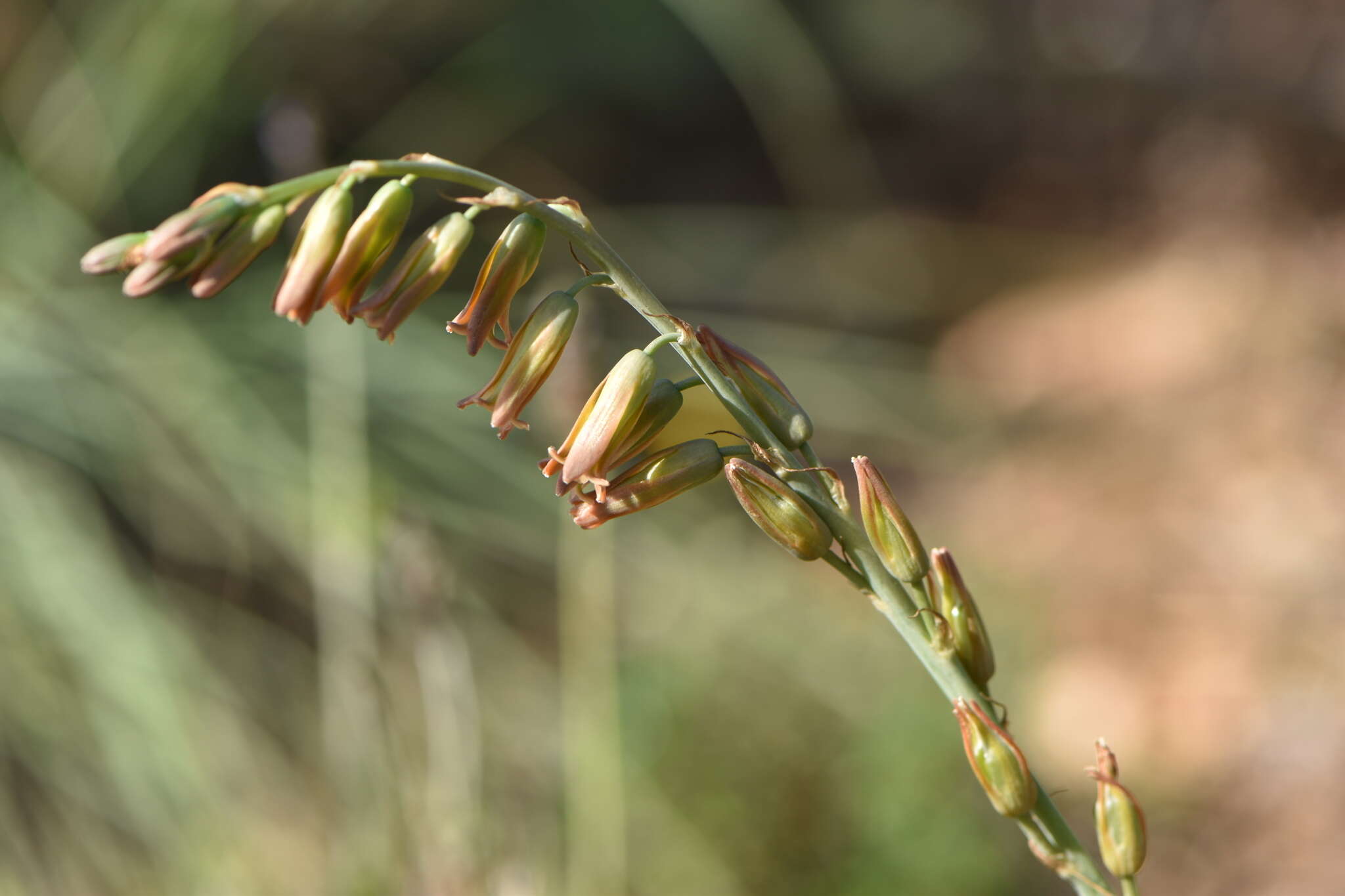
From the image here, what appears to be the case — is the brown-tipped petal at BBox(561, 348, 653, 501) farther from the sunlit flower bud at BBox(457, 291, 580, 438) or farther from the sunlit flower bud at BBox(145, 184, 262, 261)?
the sunlit flower bud at BBox(145, 184, 262, 261)

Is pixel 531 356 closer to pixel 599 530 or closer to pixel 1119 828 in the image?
pixel 1119 828

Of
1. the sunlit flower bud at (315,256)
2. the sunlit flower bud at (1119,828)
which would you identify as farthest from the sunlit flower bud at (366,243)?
the sunlit flower bud at (1119,828)

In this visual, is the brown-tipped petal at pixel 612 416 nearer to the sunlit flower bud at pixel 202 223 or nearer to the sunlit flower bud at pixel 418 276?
the sunlit flower bud at pixel 418 276

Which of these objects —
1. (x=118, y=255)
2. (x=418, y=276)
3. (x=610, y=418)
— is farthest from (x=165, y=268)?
(x=610, y=418)

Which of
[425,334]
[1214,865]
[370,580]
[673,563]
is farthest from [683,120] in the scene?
[1214,865]

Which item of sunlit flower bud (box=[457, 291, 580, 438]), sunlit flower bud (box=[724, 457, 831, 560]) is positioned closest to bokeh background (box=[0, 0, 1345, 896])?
sunlit flower bud (box=[457, 291, 580, 438])

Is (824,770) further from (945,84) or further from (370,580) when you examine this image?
(945,84)

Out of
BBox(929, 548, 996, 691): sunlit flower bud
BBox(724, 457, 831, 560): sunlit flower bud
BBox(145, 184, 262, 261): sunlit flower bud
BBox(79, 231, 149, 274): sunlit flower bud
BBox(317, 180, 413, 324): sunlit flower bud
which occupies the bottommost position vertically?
BBox(79, 231, 149, 274): sunlit flower bud
